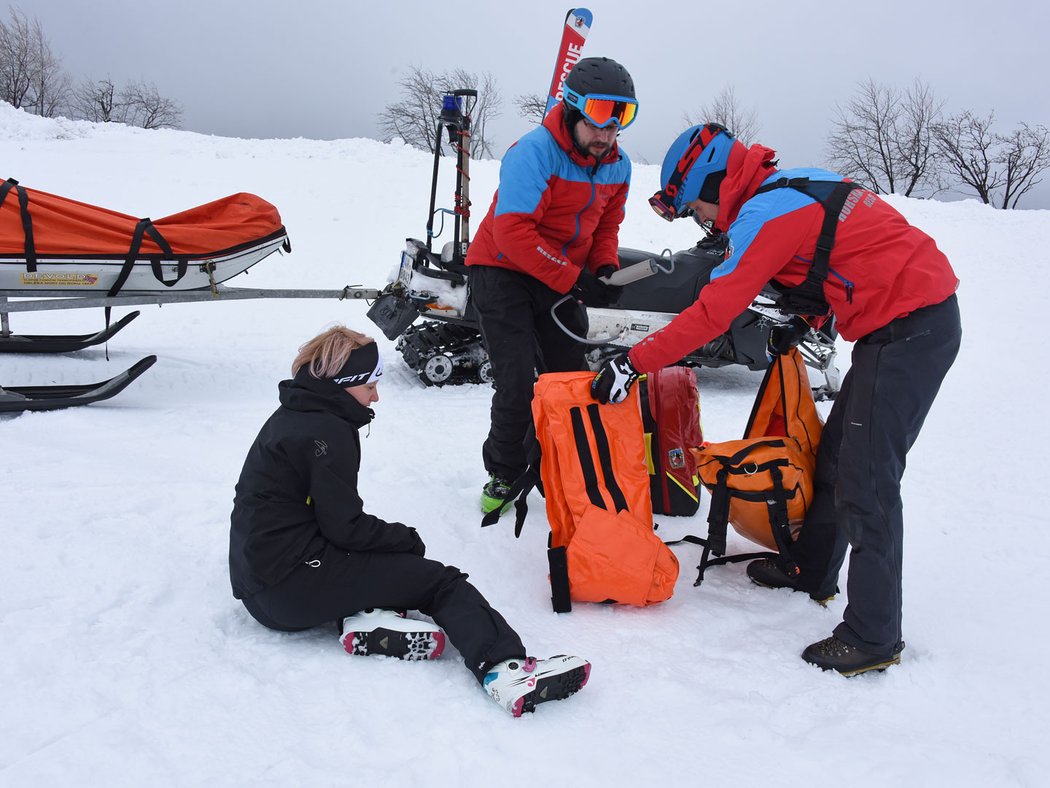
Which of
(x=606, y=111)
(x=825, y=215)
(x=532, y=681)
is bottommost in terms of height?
(x=532, y=681)

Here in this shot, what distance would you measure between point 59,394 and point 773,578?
13.7ft

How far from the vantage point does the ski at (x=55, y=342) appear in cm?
532

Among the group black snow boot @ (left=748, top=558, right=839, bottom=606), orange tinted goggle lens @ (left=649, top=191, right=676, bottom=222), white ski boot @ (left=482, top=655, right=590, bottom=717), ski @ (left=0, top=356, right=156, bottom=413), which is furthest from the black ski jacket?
ski @ (left=0, top=356, right=156, bottom=413)

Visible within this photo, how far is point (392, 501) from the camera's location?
11.6 feet

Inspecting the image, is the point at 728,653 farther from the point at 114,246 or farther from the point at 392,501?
the point at 114,246

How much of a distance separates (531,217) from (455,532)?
4.66ft

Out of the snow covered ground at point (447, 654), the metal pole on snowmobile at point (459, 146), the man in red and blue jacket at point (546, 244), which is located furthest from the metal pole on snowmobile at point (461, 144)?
the man in red and blue jacket at point (546, 244)

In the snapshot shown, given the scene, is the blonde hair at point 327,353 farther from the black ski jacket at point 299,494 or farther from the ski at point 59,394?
the ski at point 59,394

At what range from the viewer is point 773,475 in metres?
2.83

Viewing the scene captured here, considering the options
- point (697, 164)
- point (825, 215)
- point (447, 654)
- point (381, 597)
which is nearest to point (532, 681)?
point (447, 654)

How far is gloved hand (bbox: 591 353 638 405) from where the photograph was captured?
2.78 metres

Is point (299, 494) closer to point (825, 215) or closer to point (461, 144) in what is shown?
point (825, 215)

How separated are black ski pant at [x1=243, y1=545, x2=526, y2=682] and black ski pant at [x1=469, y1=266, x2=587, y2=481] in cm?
114

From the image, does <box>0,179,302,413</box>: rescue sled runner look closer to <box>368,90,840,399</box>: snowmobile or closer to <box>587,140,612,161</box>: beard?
<box>368,90,840,399</box>: snowmobile
